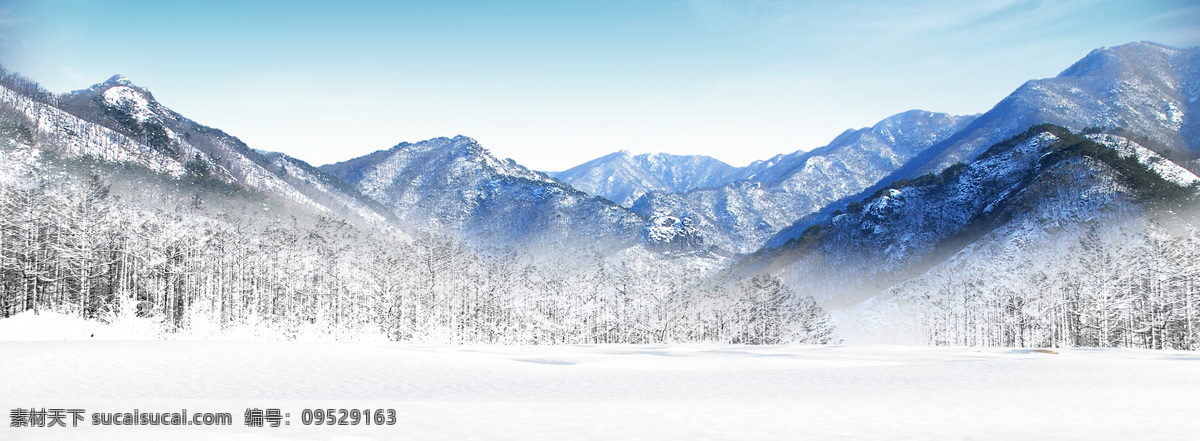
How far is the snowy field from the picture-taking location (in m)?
11.0

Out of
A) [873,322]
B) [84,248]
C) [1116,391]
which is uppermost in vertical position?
[84,248]

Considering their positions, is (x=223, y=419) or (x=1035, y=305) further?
(x=1035, y=305)

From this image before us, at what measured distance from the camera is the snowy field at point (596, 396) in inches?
433

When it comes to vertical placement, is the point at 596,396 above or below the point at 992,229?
below

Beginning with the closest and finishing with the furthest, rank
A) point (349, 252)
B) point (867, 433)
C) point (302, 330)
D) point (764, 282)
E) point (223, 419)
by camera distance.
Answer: point (867, 433)
point (223, 419)
point (302, 330)
point (349, 252)
point (764, 282)

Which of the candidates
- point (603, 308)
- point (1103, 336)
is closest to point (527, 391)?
point (1103, 336)

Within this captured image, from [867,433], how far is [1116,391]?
12768 millimetres

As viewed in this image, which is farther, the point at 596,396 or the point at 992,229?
the point at 992,229

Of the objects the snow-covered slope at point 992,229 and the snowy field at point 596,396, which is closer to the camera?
the snowy field at point 596,396

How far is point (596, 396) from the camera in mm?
17297

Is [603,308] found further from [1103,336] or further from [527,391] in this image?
[527,391]

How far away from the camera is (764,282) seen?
108562 mm

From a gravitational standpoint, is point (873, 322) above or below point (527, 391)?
below

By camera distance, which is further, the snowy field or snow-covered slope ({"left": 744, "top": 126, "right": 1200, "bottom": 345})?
snow-covered slope ({"left": 744, "top": 126, "right": 1200, "bottom": 345})
